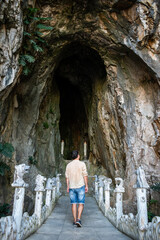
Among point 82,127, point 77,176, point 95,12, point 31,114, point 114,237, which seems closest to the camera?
point 114,237

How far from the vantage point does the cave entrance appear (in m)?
11.6

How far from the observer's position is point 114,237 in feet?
11.1

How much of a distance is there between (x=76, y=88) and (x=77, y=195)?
1578cm

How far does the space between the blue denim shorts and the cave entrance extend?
28.5ft

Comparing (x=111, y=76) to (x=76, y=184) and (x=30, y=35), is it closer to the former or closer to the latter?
(x=30, y=35)

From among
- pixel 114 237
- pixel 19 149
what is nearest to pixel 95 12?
pixel 19 149

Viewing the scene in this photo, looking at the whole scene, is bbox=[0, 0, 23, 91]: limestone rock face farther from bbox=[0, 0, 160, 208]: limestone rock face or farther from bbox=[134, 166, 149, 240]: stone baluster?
bbox=[134, 166, 149, 240]: stone baluster

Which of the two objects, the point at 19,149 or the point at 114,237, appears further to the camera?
the point at 19,149

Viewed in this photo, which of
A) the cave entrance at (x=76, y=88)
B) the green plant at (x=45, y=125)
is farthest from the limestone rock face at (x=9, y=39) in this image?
the green plant at (x=45, y=125)

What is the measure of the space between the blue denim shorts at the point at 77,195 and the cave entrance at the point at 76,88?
341 inches

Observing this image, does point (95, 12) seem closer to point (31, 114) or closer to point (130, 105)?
point (130, 105)

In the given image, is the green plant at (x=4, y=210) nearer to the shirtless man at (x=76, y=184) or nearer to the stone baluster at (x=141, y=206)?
the shirtless man at (x=76, y=184)

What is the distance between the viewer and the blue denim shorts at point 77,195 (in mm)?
4150

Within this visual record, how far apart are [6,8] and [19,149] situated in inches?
235
